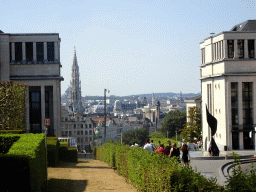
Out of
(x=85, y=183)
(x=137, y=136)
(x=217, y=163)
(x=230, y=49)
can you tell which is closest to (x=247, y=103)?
(x=230, y=49)

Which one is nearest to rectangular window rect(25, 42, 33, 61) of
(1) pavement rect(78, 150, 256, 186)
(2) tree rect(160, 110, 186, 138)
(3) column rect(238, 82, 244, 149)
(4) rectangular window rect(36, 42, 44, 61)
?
(4) rectangular window rect(36, 42, 44, 61)

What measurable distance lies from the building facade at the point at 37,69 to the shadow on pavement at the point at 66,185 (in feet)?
129

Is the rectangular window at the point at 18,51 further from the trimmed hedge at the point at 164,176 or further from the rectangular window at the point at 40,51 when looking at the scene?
the trimmed hedge at the point at 164,176

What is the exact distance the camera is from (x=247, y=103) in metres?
54.0

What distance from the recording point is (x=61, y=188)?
762 inches

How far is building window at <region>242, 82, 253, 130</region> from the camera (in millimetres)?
53906

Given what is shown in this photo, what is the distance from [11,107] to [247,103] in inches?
1083

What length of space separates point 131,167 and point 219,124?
36.9m

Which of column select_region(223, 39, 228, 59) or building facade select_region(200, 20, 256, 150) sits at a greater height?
column select_region(223, 39, 228, 59)

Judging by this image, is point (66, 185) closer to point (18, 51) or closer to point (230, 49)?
point (230, 49)

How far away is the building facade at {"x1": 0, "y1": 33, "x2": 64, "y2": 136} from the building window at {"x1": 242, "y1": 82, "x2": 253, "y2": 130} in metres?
23.2

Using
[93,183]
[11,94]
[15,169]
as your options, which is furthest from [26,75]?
[15,169]

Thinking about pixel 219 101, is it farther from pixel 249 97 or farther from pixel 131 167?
pixel 131 167

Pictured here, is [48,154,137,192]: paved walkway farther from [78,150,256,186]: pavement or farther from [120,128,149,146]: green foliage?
[120,128,149,146]: green foliage
